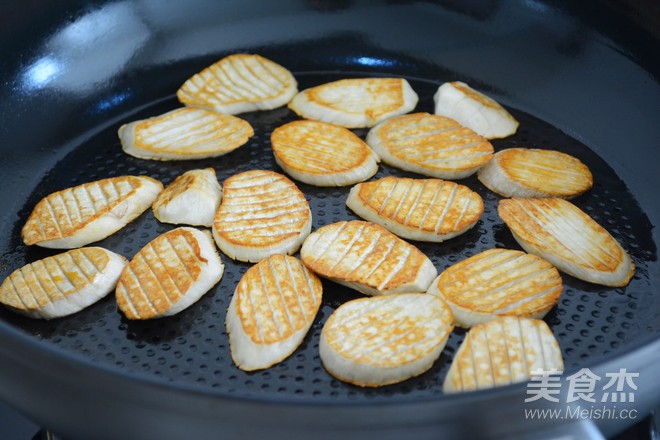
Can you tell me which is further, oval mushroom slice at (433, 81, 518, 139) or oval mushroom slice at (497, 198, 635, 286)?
oval mushroom slice at (433, 81, 518, 139)

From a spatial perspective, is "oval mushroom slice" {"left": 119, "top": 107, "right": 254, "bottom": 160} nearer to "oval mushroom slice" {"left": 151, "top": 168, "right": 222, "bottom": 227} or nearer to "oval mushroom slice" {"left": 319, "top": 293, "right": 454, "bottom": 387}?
"oval mushroom slice" {"left": 151, "top": 168, "right": 222, "bottom": 227}

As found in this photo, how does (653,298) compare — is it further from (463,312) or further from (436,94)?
(436,94)

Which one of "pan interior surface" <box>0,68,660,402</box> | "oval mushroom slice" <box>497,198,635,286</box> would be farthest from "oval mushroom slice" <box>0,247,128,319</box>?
"oval mushroom slice" <box>497,198,635,286</box>

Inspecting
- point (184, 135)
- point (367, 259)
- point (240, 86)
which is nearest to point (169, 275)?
point (367, 259)

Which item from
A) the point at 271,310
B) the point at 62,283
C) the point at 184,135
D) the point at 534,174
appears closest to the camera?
the point at 271,310

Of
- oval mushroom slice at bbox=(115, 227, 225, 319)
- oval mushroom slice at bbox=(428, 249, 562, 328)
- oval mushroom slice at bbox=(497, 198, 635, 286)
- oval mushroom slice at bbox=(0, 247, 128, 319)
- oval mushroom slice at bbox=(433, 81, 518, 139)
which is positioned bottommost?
oval mushroom slice at bbox=(0, 247, 128, 319)

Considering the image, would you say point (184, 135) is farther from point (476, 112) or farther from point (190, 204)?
point (476, 112)

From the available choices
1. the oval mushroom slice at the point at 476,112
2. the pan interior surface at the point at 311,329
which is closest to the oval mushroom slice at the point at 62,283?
the pan interior surface at the point at 311,329
